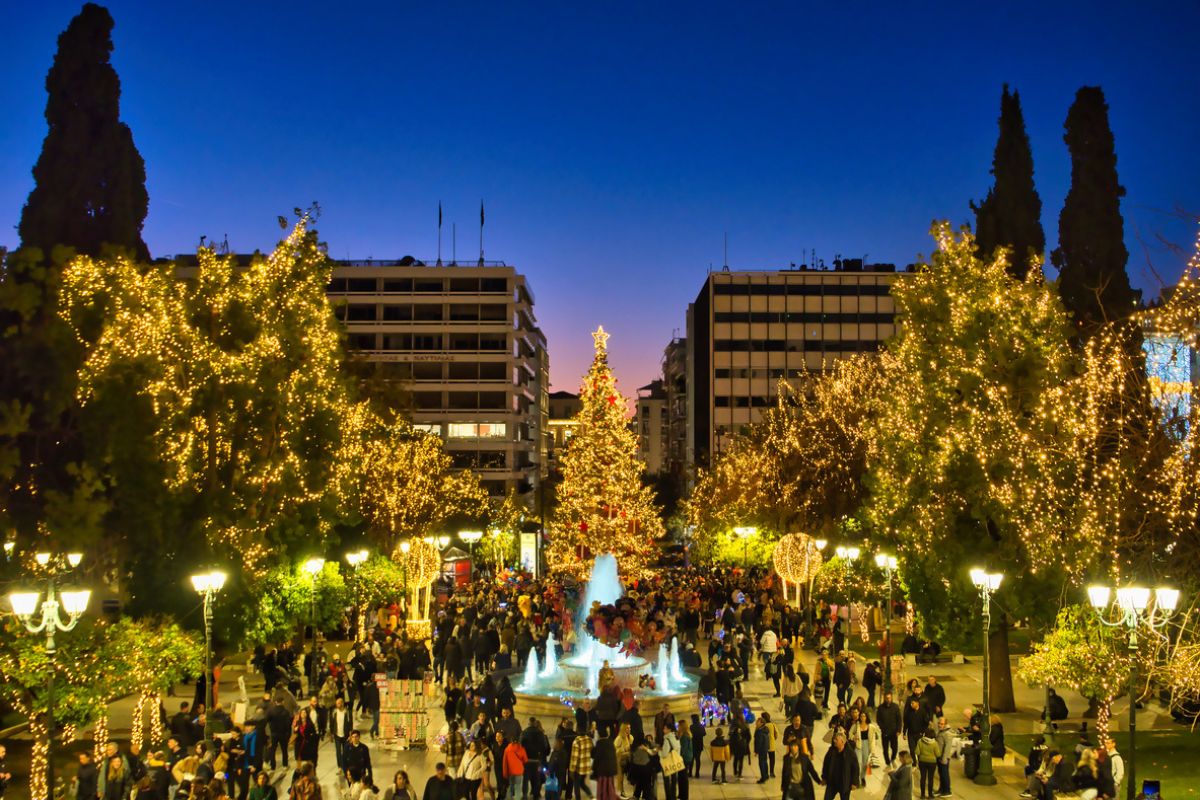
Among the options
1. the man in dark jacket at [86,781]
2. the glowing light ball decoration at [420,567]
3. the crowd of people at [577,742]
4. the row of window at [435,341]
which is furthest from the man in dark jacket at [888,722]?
A: the row of window at [435,341]

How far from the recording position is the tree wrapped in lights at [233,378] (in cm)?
2533

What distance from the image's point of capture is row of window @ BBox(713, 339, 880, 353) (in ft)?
337

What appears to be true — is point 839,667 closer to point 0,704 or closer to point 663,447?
point 0,704

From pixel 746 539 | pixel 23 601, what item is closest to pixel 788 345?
pixel 746 539

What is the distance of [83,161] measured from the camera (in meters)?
28.0

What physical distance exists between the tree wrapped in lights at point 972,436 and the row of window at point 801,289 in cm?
7578

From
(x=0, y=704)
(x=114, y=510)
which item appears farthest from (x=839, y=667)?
(x=0, y=704)

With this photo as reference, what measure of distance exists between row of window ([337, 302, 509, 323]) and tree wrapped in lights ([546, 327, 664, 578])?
48.4 metres

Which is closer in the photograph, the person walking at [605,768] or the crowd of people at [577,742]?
the crowd of people at [577,742]

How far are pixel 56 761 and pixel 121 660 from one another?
324 centimetres

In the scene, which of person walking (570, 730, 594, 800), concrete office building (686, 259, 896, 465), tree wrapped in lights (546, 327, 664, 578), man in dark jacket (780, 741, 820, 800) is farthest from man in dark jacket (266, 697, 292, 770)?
concrete office building (686, 259, 896, 465)

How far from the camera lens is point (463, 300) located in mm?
96625

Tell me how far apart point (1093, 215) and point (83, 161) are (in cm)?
2834

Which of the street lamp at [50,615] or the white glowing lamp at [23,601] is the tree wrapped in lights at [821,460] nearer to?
the street lamp at [50,615]
